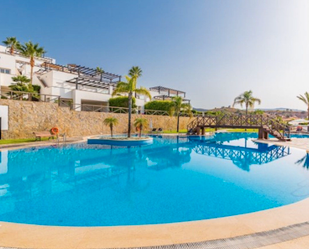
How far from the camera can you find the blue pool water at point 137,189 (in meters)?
4.34

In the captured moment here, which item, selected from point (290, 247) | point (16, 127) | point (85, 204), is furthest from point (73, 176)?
point (16, 127)

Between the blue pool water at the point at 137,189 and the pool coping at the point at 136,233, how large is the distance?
2.24 feet

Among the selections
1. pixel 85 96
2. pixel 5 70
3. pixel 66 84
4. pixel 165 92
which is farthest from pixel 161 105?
pixel 5 70

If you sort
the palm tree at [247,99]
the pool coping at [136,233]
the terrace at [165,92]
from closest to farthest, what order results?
the pool coping at [136,233] < the palm tree at [247,99] < the terrace at [165,92]

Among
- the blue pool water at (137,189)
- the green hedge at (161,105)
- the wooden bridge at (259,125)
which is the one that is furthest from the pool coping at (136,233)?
the green hedge at (161,105)

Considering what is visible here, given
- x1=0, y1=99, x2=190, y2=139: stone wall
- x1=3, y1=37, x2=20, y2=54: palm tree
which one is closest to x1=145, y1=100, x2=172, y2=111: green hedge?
x1=0, y1=99, x2=190, y2=139: stone wall

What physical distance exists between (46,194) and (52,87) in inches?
877

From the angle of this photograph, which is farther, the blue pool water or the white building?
the white building

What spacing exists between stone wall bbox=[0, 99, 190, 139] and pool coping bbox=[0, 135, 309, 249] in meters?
15.5

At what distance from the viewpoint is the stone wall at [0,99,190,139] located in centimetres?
1568

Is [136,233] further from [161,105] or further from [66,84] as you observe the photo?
[66,84]

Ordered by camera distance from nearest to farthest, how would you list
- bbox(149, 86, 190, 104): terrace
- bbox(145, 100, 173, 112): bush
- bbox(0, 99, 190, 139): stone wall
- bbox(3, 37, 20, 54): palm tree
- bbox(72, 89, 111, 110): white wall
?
bbox(0, 99, 190, 139): stone wall, bbox(72, 89, 111, 110): white wall, bbox(145, 100, 173, 112): bush, bbox(3, 37, 20, 54): palm tree, bbox(149, 86, 190, 104): terrace

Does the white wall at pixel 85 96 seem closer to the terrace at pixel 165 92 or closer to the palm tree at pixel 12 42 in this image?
the terrace at pixel 165 92

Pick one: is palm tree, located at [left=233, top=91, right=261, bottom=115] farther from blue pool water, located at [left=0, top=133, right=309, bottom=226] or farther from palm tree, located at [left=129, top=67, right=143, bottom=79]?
blue pool water, located at [left=0, top=133, right=309, bottom=226]
